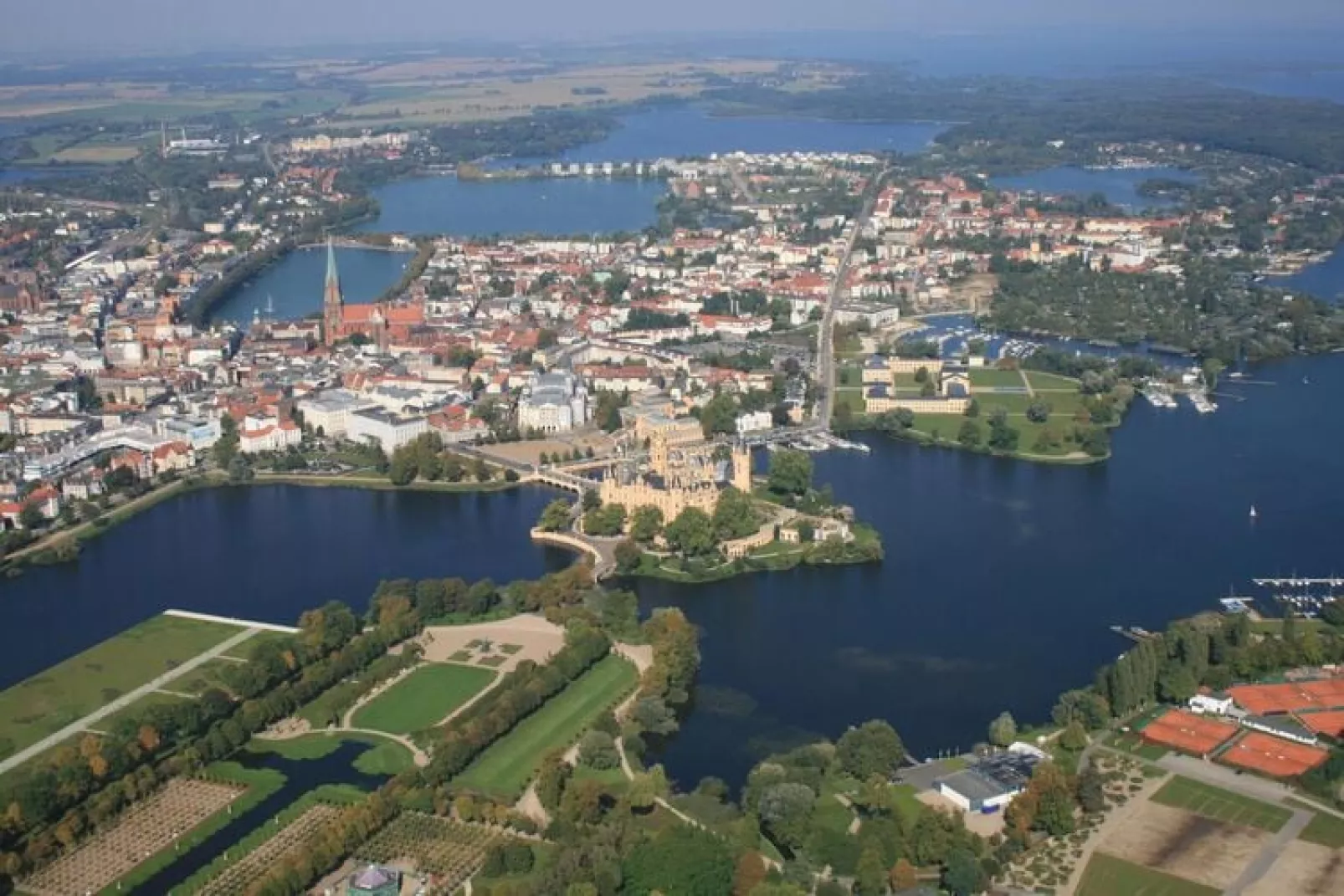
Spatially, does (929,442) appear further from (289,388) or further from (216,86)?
(216,86)

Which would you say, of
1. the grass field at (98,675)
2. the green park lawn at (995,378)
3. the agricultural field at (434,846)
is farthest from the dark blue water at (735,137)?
the agricultural field at (434,846)

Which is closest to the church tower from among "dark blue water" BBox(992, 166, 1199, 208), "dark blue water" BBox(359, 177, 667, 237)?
"dark blue water" BBox(359, 177, 667, 237)

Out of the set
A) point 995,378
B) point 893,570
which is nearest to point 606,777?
point 893,570

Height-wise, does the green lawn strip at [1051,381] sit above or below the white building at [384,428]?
below

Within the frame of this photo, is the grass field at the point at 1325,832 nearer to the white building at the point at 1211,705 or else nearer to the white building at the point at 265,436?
the white building at the point at 1211,705

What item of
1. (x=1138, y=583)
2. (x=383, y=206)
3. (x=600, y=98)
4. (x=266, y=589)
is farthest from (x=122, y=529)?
(x=600, y=98)
